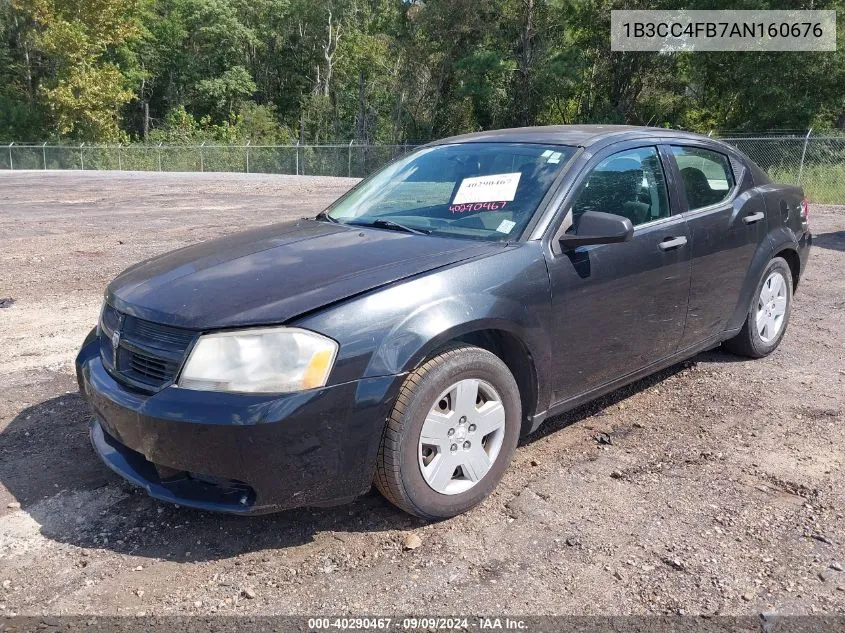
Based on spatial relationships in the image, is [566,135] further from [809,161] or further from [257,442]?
[809,161]

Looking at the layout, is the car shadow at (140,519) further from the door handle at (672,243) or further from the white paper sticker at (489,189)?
the door handle at (672,243)

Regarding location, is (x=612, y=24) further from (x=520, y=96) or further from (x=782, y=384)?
(x=782, y=384)

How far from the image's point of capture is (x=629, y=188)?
408 cm

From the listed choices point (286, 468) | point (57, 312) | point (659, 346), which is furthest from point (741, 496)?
point (57, 312)

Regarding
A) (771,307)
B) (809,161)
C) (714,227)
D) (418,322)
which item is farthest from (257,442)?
(809,161)

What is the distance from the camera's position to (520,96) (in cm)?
4197

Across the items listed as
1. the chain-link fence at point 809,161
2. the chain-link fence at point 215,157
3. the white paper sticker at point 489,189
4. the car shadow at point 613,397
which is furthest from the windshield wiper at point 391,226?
the chain-link fence at point 215,157

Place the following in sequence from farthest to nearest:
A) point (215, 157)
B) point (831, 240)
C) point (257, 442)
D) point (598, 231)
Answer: point (215, 157), point (831, 240), point (598, 231), point (257, 442)

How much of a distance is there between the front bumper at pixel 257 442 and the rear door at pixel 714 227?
7.73 feet

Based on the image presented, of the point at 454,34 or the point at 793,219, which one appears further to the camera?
the point at 454,34

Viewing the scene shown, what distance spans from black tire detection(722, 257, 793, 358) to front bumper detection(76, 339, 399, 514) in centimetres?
323

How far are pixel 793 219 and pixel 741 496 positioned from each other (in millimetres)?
2713

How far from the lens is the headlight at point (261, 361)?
2.74 meters

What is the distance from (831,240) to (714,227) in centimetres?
792
